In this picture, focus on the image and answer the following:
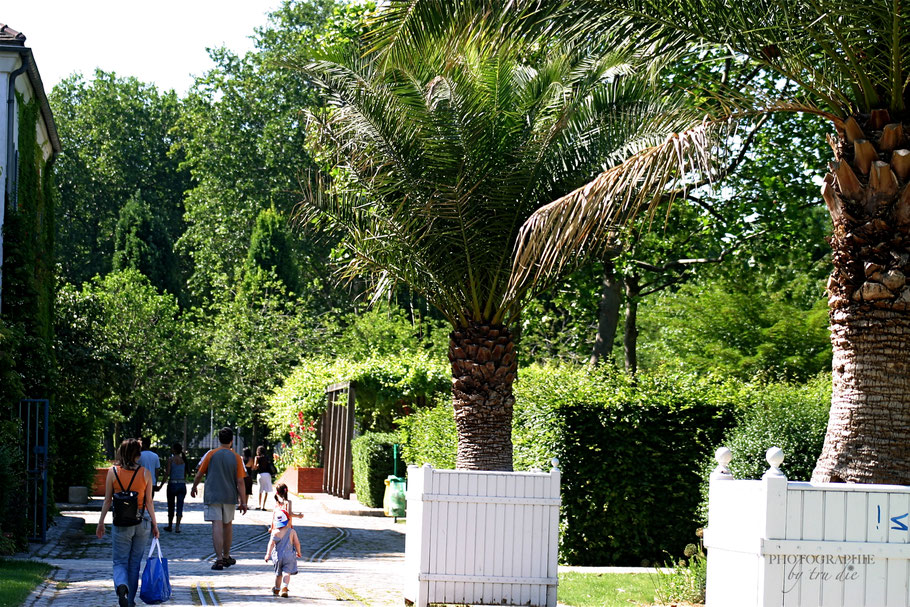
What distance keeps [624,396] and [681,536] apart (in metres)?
2.13

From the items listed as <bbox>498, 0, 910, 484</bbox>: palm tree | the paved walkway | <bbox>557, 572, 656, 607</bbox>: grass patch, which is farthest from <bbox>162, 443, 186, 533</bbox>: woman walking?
<bbox>498, 0, 910, 484</bbox>: palm tree

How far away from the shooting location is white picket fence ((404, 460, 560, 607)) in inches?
414

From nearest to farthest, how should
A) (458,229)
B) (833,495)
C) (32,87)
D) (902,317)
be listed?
(833,495), (902,317), (458,229), (32,87)

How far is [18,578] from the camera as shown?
1195 cm

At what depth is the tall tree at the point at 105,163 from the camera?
58656 mm

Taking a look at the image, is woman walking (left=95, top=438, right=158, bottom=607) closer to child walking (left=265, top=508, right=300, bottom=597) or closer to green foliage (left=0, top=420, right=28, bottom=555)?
child walking (left=265, top=508, right=300, bottom=597)

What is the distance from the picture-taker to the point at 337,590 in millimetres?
12078

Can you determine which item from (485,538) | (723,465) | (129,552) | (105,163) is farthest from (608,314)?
(105,163)

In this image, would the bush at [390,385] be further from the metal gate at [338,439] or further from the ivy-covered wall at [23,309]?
the ivy-covered wall at [23,309]

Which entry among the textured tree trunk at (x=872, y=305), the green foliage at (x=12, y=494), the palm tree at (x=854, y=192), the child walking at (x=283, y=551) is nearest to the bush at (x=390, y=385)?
the green foliage at (x=12, y=494)

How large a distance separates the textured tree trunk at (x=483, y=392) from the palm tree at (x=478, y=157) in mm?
14

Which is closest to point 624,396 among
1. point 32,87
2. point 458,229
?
point 458,229

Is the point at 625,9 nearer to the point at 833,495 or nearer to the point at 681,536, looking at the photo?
the point at 833,495

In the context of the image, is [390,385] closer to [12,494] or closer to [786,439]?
[12,494]
